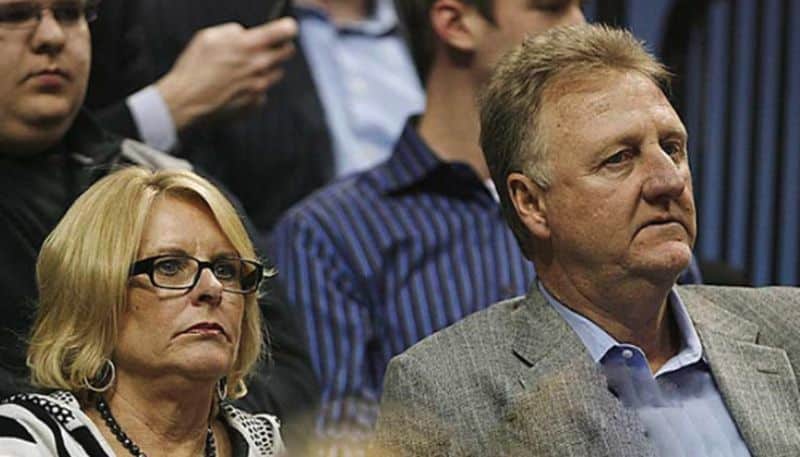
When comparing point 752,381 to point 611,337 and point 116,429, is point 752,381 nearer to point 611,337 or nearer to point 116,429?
point 611,337

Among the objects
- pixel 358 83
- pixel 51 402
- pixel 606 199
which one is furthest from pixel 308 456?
pixel 358 83

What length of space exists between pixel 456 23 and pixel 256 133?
0.55 meters

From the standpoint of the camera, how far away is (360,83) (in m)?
4.65

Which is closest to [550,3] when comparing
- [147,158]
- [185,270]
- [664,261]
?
[147,158]

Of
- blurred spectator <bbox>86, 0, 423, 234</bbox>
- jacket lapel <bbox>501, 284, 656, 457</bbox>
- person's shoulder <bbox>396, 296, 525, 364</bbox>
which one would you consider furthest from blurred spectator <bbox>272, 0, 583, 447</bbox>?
jacket lapel <bbox>501, 284, 656, 457</bbox>

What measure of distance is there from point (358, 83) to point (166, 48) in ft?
2.32

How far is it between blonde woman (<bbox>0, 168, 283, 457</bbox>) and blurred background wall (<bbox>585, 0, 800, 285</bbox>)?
6.45ft

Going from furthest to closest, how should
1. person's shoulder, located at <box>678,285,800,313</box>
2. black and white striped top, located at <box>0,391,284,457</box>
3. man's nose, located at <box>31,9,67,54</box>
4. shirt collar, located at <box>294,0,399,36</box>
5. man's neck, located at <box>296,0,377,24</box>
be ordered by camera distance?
man's neck, located at <box>296,0,377,24</box>, shirt collar, located at <box>294,0,399,36</box>, man's nose, located at <box>31,9,67,54</box>, person's shoulder, located at <box>678,285,800,313</box>, black and white striped top, located at <box>0,391,284,457</box>

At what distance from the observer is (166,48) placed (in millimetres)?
4051

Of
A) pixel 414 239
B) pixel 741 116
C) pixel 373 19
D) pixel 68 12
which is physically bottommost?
pixel 741 116

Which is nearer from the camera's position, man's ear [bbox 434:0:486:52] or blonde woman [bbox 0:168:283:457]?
blonde woman [bbox 0:168:283:457]

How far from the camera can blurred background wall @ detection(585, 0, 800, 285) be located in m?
4.48

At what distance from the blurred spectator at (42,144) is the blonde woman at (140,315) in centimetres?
30

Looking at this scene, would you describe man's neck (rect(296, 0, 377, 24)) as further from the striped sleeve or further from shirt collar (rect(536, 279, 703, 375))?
shirt collar (rect(536, 279, 703, 375))
